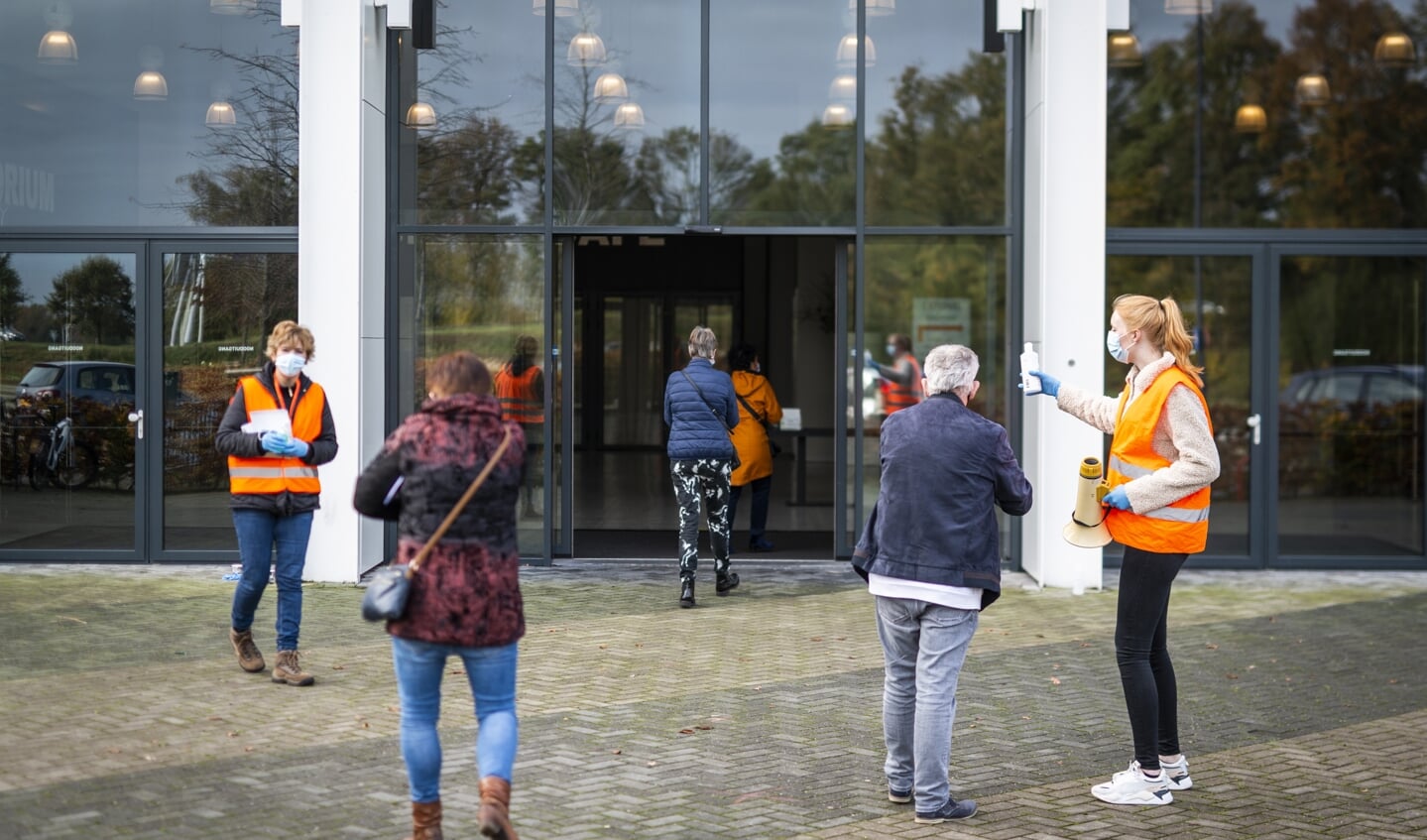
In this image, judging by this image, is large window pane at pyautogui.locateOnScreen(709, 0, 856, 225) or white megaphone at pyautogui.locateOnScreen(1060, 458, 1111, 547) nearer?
white megaphone at pyautogui.locateOnScreen(1060, 458, 1111, 547)

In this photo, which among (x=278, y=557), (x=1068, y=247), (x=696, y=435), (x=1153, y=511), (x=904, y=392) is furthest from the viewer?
(x=904, y=392)

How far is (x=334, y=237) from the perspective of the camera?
11.2m

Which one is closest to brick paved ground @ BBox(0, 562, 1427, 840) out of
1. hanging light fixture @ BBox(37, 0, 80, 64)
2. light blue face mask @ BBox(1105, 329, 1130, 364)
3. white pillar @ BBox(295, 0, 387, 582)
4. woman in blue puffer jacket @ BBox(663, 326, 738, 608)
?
woman in blue puffer jacket @ BBox(663, 326, 738, 608)

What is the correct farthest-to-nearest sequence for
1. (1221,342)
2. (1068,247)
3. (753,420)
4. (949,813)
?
(753,420) < (1221,342) < (1068,247) < (949,813)

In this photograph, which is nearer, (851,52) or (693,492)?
(693,492)

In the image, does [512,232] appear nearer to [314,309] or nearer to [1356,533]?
[314,309]

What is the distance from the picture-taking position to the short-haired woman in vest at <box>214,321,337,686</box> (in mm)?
7453

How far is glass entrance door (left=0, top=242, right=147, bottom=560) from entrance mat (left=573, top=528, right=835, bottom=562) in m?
3.74

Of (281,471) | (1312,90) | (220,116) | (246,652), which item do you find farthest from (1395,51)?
(246,652)

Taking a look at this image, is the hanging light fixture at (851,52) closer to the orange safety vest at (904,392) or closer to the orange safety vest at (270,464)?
the orange safety vest at (904,392)

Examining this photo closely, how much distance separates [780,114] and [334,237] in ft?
11.9

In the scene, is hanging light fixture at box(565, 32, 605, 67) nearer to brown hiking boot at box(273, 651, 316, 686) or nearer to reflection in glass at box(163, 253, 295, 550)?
reflection in glass at box(163, 253, 295, 550)

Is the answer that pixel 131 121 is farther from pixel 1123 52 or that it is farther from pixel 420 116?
pixel 1123 52

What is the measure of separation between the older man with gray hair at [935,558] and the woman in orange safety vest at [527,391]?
6829 millimetres
